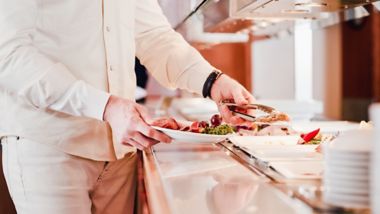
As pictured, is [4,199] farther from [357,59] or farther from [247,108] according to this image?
[357,59]

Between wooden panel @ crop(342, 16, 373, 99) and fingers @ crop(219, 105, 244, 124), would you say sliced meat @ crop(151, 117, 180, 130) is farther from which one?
wooden panel @ crop(342, 16, 373, 99)

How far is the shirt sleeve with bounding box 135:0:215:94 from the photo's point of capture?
1985 mm

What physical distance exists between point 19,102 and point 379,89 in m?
4.13

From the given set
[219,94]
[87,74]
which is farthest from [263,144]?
[87,74]

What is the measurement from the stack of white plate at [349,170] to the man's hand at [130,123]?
0.63 m

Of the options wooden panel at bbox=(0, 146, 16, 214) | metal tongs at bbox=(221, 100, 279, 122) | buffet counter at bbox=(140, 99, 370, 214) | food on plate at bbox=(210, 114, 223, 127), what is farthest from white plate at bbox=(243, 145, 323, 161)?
wooden panel at bbox=(0, 146, 16, 214)

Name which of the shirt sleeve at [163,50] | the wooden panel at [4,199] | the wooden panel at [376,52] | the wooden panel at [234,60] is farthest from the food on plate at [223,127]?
the wooden panel at [376,52]

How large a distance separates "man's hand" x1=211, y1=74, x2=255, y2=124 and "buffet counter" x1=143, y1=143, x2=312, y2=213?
153mm

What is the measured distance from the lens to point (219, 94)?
73.4 inches

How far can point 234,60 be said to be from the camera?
514 centimetres

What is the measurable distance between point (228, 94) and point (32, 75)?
0.66 metres

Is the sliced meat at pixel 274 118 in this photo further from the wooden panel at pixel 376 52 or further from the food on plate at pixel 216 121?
the wooden panel at pixel 376 52

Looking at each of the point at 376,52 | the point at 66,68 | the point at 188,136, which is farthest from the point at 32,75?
the point at 376,52

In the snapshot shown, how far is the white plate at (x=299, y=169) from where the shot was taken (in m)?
1.17
